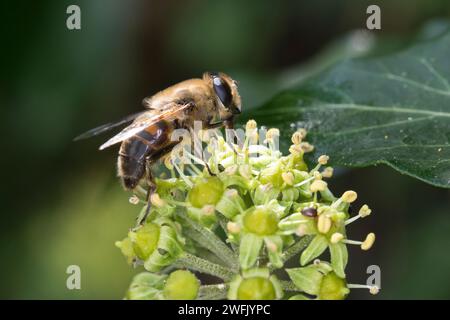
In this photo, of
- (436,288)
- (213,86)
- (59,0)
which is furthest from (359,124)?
(59,0)

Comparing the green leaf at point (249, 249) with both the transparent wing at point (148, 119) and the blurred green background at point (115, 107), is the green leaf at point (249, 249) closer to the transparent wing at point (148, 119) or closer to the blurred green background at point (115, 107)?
the transparent wing at point (148, 119)

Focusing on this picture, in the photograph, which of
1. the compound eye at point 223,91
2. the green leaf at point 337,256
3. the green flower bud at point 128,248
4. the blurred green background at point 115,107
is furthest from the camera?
the blurred green background at point 115,107

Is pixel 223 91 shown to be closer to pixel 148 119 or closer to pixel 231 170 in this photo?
pixel 148 119

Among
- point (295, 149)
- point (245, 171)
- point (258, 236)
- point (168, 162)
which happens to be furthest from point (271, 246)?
point (168, 162)

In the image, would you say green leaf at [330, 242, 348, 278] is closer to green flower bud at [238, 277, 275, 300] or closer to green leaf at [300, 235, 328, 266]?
green leaf at [300, 235, 328, 266]

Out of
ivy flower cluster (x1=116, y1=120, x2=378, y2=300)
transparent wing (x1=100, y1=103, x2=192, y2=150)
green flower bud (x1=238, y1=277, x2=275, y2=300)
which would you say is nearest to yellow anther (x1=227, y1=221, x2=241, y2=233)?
ivy flower cluster (x1=116, y1=120, x2=378, y2=300)

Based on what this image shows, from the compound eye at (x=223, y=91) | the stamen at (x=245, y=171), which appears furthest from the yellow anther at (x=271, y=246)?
the compound eye at (x=223, y=91)
